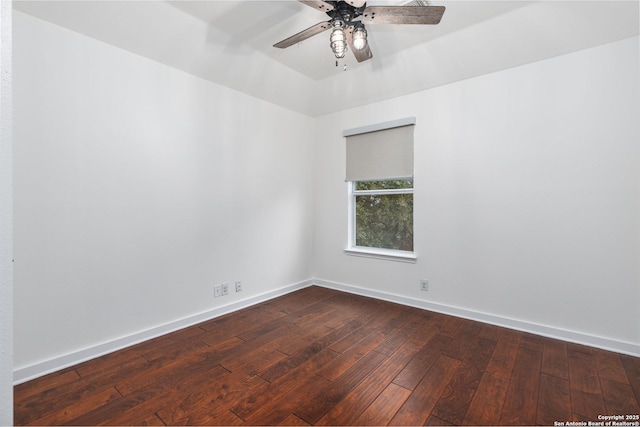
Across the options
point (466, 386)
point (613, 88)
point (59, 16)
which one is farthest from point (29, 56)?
point (613, 88)

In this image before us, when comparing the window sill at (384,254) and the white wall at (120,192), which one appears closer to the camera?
the white wall at (120,192)

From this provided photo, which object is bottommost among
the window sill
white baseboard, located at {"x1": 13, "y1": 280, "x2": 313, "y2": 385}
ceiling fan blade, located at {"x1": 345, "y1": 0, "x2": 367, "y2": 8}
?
white baseboard, located at {"x1": 13, "y1": 280, "x2": 313, "y2": 385}

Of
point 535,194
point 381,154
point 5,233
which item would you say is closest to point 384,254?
point 381,154

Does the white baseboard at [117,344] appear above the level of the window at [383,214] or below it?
below

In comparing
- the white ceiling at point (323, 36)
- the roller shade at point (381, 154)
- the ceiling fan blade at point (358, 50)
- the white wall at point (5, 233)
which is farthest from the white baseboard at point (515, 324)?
the white wall at point (5, 233)

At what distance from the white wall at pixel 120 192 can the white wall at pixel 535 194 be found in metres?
2.02

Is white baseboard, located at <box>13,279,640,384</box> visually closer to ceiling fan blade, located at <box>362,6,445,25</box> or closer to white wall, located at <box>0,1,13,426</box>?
white wall, located at <box>0,1,13,426</box>

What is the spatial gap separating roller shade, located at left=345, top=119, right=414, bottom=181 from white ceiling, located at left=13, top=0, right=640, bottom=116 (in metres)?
0.51

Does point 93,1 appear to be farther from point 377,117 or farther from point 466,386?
point 466,386

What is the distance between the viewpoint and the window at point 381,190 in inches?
139

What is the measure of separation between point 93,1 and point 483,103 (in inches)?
139

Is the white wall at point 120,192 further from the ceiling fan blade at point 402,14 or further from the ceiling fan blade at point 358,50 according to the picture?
the ceiling fan blade at point 402,14

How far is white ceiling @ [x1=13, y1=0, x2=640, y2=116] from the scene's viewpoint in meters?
2.22

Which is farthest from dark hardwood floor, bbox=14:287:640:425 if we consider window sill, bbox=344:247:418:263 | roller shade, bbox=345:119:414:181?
roller shade, bbox=345:119:414:181
